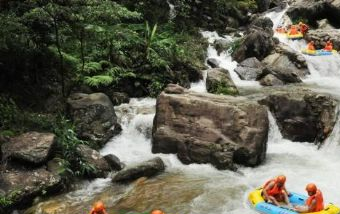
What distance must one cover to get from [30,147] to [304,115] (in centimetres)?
751

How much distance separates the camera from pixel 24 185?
8.87 metres

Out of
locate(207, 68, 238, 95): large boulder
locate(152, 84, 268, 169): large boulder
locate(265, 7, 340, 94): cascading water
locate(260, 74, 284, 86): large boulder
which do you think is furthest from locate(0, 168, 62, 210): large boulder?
locate(265, 7, 340, 94): cascading water

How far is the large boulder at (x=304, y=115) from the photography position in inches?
495

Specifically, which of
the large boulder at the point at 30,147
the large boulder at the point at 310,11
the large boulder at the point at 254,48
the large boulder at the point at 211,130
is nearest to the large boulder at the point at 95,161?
the large boulder at the point at 30,147

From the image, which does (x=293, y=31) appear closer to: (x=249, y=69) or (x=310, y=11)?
(x=310, y=11)

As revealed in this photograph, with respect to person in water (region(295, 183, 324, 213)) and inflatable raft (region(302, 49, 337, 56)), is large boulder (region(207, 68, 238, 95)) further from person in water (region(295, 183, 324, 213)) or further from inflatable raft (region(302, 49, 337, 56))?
person in water (region(295, 183, 324, 213))

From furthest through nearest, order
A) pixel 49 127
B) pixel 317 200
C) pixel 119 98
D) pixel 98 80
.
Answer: pixel 119 98
pixel 98 80
pixel 49 127
pixel 317 200

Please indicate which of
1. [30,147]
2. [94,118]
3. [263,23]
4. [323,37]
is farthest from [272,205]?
[263,23]

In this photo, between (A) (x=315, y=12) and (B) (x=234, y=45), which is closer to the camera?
(B) (x=234, y=45)

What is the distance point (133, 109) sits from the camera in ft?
45.1

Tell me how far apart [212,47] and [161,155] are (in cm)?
1093

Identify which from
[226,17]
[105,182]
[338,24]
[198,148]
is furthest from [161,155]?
[338,24]

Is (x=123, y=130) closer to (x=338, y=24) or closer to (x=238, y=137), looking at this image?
(x=238, y=137)

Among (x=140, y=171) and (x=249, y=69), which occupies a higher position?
(x=249, y=69)
